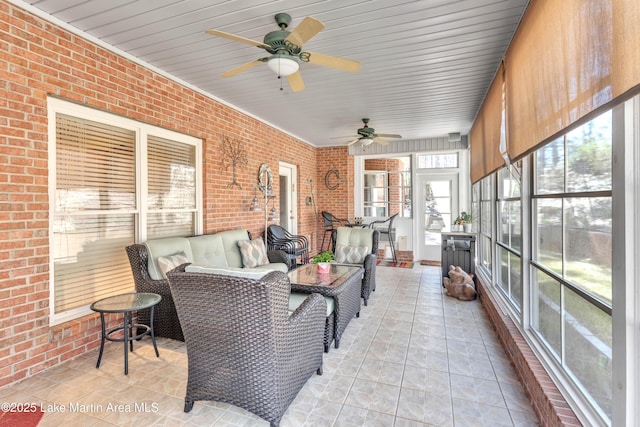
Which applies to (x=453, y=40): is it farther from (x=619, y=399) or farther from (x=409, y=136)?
(x=409, y=136)

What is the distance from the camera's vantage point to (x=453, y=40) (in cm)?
270

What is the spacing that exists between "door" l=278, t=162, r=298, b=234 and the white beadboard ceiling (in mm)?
2011

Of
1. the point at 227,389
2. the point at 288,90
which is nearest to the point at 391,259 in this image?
the point at 288,90

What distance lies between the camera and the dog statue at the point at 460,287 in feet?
13.4

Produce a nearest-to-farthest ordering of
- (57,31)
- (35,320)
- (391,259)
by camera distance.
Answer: (35,320)
(57,31)
(391,259)

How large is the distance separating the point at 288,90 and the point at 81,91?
7.21 feet

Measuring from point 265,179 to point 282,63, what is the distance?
10.3 ft

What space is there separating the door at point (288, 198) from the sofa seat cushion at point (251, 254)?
2.11 m

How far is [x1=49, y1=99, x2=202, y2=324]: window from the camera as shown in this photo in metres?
2.55

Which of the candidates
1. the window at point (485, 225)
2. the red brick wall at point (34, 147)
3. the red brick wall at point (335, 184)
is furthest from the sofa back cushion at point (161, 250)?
the red brick wall at point (335, 184)

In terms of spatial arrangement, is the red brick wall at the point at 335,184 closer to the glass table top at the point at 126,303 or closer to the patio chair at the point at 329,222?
the patio chair at the point at 329,222

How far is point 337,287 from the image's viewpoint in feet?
9.12

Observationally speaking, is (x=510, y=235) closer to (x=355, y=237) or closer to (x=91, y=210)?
(x=355, y=237)

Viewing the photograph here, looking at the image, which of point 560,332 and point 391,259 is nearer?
point 560,332
